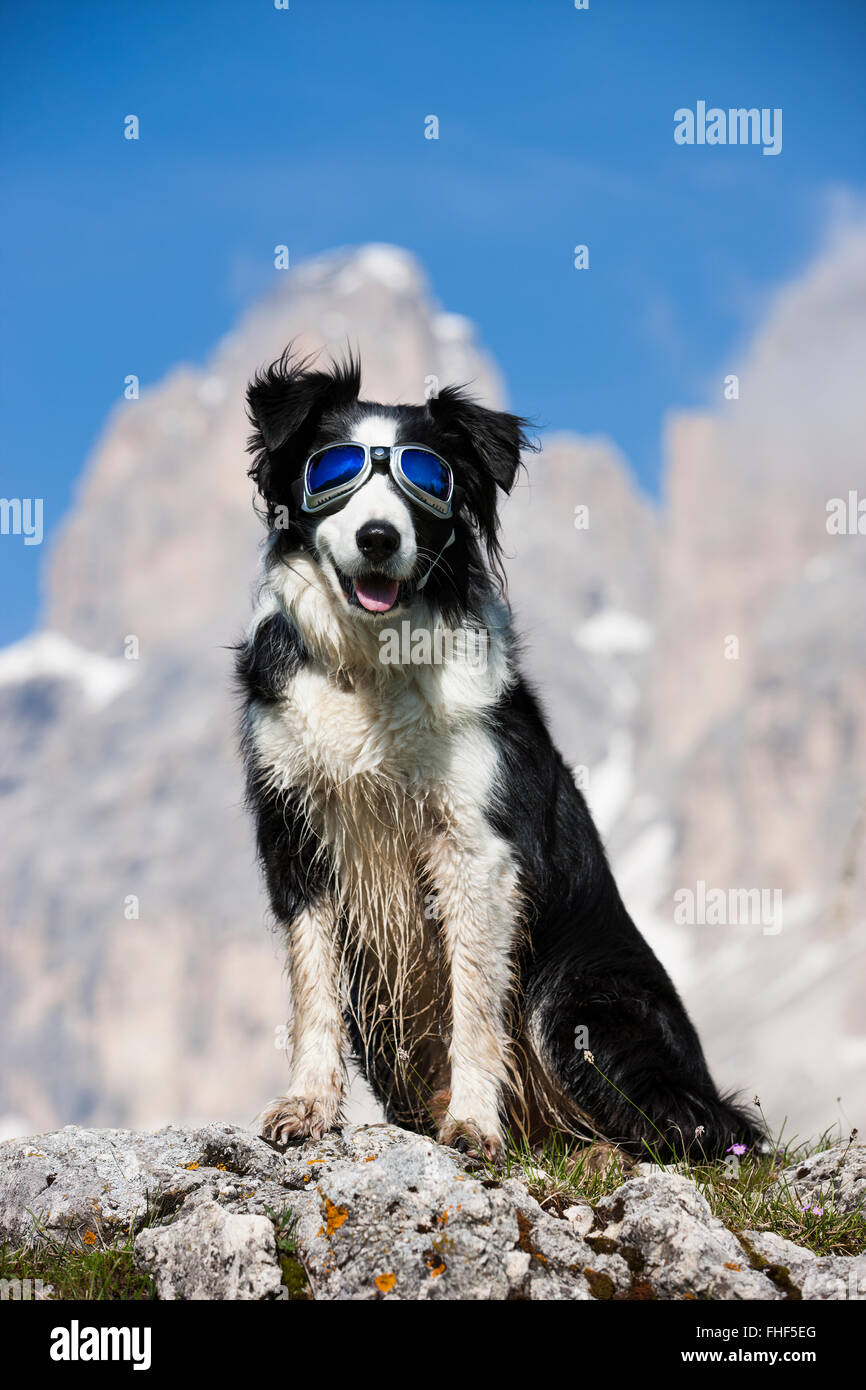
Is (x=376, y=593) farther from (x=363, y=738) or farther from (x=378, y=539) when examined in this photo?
(x=363, y=738)

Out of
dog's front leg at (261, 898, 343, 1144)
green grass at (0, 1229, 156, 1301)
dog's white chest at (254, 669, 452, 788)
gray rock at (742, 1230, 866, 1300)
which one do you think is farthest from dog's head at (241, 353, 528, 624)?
gray rock at (742, 1230, 866, 1300)

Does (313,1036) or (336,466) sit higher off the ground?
(336,466)

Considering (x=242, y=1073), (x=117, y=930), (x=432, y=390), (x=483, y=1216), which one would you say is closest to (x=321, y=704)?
(x=432, y=390)

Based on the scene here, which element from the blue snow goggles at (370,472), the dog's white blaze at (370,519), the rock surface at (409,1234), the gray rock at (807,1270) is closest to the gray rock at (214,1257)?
the rock surface at (409,1234)

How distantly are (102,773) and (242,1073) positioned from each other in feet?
123

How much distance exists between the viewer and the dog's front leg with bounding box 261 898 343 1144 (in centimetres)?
441

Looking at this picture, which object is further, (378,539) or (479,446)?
(479,446)

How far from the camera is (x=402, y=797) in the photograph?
15.4 feet

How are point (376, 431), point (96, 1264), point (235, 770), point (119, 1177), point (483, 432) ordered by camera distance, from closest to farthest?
point (96, 1264) → point (119, 1177) → point (376, 431) → point (483, 432) → point (235, 770)

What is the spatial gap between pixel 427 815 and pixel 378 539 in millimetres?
1099

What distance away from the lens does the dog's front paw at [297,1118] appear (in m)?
4.36

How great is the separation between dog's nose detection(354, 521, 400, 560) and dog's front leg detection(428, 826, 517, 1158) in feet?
3.62

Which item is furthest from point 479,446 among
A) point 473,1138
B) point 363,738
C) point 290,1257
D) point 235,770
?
point 235,770
